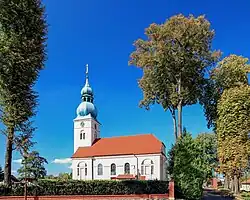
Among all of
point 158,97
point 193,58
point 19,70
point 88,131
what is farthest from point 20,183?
point 88,131

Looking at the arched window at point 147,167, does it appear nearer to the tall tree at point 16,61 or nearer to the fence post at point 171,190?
the fence post at point 171,190

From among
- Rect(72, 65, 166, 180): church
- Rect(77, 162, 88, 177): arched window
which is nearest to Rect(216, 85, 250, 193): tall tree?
Rect(72, 65, 166, 180): church

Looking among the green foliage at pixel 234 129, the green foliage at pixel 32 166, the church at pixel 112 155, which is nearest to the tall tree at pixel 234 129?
the green foliage at pixel 234 129

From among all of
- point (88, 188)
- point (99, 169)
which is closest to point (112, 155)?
point (99, 169)

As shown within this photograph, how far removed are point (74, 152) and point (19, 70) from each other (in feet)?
150

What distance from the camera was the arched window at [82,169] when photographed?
210ft

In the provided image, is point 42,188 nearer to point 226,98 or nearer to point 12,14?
point 12,14

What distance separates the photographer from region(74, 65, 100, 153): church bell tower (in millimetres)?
68312

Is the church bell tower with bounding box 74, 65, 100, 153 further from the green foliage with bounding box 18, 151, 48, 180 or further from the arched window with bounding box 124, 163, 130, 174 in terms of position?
the green foliage with bounding box 18, 151, 48, 180

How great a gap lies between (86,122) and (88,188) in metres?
42.9

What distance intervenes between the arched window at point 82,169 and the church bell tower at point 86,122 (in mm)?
4292

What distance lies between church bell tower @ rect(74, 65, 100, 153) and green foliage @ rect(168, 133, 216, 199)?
38117mm

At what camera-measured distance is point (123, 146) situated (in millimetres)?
63344

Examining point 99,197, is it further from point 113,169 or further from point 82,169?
point 82,169
